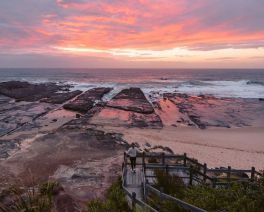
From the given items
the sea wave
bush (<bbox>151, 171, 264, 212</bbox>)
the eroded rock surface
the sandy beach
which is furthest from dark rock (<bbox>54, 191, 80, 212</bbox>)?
the sea wave

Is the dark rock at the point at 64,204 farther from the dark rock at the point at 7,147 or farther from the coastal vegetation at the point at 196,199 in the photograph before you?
the dark rock at the point at 7,147

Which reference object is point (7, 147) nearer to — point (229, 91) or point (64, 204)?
point (64, 204)

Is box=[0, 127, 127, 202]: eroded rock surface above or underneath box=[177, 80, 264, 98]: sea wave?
underneath

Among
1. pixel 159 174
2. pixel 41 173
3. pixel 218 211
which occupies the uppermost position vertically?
pixel 218 211

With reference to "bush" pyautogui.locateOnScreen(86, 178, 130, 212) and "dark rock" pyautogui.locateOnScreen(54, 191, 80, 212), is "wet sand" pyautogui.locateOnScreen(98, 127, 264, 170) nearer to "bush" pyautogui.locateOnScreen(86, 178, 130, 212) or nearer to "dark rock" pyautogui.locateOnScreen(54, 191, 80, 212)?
"bush" pyautogui.locateOnScreen(86, 178, 130, 212)

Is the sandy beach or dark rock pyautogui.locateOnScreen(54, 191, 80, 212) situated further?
the sandy beach

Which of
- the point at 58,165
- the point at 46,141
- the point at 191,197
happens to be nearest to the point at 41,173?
the point at 58,165

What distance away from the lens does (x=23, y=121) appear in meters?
31.8

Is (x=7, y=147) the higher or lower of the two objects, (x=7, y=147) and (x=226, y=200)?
the lower

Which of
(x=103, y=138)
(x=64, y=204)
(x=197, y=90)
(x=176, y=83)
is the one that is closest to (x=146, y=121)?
(x=103, y=138)

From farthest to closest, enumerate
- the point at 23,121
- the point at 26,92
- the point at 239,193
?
the point at 26,92 → the point at 23,121 → the point at 239,193

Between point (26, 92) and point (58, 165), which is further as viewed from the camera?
point (26, 92)

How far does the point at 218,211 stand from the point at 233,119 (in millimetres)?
28397

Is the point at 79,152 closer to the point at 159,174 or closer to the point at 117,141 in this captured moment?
the point at 117,141
